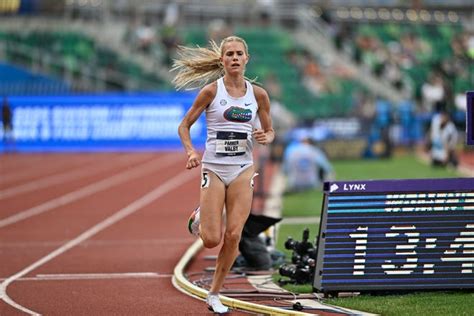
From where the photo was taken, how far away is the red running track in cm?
1076

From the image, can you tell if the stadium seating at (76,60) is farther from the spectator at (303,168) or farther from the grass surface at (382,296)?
the spectator at (303,168)

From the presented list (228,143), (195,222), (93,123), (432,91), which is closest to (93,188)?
(93,123)

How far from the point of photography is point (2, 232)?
→ 17531 mm

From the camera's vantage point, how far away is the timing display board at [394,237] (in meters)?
10.2

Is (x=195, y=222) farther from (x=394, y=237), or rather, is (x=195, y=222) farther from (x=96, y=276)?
(x=96, y=276)

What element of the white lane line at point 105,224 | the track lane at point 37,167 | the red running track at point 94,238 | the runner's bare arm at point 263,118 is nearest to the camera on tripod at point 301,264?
the red running track at point 94,238

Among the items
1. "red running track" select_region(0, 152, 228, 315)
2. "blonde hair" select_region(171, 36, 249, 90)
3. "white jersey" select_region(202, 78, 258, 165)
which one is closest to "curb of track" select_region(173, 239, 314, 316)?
"red running track" select_region(0, 152, 228, 315)

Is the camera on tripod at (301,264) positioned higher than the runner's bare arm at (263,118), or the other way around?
the runner's bare arm at (263,118)

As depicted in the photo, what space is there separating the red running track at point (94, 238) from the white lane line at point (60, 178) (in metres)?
0.02

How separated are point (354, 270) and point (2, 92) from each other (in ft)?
111

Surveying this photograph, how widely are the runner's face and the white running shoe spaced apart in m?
1.82

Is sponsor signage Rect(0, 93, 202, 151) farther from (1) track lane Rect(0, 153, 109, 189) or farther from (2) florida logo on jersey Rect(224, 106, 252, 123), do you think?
(2) florida logo on jersey Rect(224, 106, 252, 123)

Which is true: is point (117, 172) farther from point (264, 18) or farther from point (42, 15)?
point (264, 18)

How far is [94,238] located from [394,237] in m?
6.89
